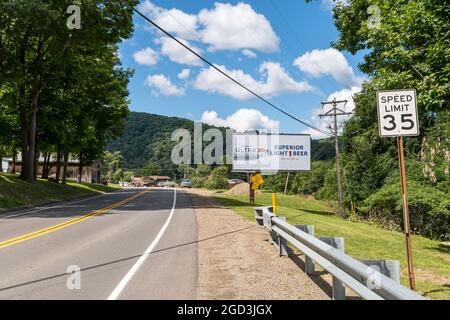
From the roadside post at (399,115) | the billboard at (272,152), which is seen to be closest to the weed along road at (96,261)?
the roadside post at (399,115)

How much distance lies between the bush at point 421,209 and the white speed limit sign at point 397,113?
2234 centimetres

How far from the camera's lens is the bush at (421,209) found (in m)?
29.5

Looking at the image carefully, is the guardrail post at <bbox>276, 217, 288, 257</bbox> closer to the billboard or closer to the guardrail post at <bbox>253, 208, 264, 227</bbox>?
the guardrail post at <bbox>253, 208, 264, 227</bbox>

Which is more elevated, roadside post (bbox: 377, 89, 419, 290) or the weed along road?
roadside post (bbox: 377, 89, 419, 290)

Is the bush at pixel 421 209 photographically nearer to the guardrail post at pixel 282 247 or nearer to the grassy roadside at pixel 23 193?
the guardrail post at pixel 282 247

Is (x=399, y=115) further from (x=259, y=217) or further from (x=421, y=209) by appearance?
(x=421, y=209)

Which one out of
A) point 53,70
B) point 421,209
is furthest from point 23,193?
point 421,209

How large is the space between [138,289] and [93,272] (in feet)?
5.27

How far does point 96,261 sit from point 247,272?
3115 millimetres

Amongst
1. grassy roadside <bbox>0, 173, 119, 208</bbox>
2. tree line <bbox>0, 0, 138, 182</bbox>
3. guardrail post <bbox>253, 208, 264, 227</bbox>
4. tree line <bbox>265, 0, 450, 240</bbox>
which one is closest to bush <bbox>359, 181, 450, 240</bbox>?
tree line <bbox>265, 0, 450, 240</bbox>

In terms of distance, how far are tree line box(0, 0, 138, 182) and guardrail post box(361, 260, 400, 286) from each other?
1895 cm

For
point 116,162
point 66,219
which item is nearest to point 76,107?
point 66,219

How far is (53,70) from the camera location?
32188 mm

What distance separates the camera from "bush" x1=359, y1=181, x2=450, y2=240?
96.7 ft
